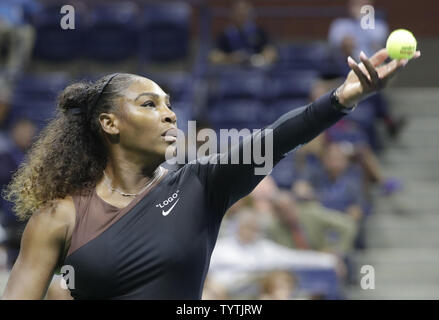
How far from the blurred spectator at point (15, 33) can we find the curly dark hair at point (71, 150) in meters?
6.06

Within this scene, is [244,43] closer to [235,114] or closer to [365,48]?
[235,114]

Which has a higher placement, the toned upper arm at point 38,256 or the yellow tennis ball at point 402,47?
the yellow tennis ball at point 402,47

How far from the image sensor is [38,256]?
2488mm

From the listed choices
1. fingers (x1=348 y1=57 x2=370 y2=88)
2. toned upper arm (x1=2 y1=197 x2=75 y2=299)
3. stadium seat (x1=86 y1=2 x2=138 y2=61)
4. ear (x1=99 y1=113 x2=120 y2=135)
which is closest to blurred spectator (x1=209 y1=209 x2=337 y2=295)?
ear (x1=99 y1=113 x2=120 y2=135)

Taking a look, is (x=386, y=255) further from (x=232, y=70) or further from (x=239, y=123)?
(x=232, y=70)

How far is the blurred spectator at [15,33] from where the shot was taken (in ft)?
28.7

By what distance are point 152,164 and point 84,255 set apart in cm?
40

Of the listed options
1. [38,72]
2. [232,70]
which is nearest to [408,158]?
[232,70]

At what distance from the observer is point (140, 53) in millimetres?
8711

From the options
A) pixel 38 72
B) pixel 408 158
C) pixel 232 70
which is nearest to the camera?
pixel 408 158

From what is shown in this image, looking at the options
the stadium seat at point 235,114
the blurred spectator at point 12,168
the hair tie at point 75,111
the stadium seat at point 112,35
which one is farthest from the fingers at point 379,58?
the stadium seat at point 112,35

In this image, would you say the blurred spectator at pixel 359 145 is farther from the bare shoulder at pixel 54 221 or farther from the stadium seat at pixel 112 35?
the bare shoulder at pixel 54 221

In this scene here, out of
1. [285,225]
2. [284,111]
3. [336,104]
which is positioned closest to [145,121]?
[336,104]
